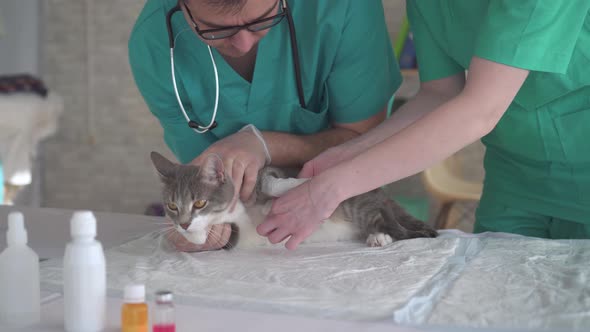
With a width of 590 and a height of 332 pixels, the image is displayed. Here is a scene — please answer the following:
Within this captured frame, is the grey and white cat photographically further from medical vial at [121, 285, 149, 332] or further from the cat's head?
medical vial at [121, 285, 149, 332]

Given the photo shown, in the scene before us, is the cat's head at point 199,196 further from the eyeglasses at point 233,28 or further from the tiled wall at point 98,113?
the tiled wall at point 98,113

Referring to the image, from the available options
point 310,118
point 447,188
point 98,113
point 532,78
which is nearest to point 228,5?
point 310,118

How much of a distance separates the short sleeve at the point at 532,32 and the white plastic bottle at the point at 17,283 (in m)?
0.78

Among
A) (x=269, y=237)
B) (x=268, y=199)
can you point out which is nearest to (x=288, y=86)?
(x=268, y=199)

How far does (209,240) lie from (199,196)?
12cm

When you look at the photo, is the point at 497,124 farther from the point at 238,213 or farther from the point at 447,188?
the point at 447,188

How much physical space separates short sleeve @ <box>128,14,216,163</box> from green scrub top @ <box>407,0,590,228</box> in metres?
0.59

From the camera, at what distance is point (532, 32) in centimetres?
106

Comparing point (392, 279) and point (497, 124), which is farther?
point (497, 124)

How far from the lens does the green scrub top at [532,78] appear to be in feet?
3.51

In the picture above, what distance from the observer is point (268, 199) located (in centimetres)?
153

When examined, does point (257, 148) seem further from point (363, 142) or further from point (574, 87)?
point (574, 87)

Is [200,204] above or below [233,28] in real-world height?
below

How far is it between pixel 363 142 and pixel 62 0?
334 centimetres
